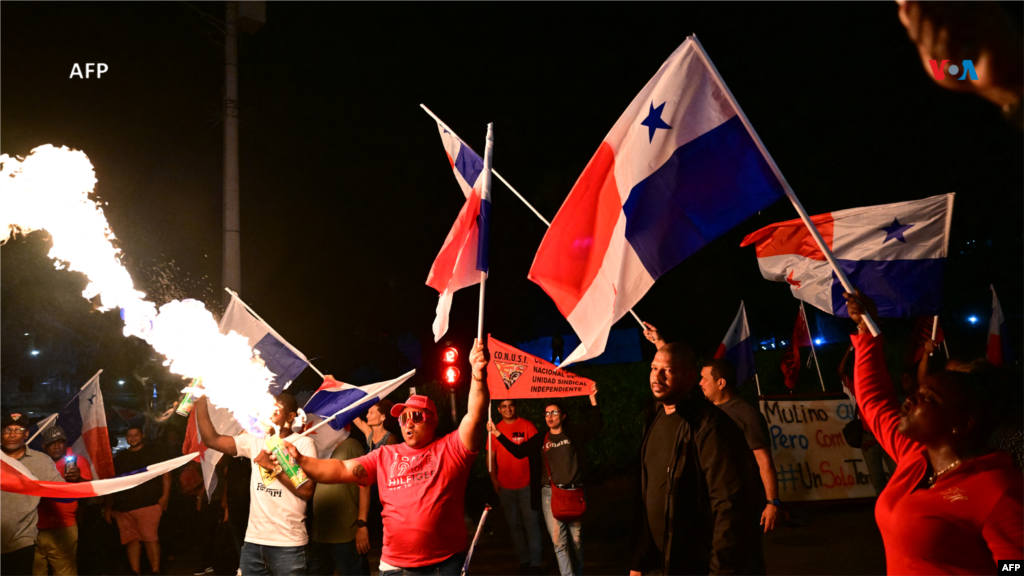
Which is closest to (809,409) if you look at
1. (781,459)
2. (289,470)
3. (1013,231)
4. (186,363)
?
(781,459)

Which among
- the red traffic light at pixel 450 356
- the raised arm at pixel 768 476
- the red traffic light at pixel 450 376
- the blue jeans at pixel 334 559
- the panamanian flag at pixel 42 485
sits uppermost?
the red traffic light at pixel 450 356

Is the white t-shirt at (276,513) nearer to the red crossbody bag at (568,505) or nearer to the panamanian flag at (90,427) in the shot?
the red crossbody bag at (568,505)

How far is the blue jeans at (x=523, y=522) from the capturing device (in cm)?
760

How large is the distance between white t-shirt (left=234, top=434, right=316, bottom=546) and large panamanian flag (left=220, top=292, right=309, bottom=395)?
4.57 feet

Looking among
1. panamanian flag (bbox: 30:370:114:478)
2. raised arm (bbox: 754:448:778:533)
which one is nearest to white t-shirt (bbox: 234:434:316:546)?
raised arm (bbox: 754:448:778:533)

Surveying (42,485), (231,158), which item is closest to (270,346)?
(42,485)

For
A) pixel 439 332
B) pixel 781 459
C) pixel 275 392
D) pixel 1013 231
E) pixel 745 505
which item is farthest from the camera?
pixel 1013 231

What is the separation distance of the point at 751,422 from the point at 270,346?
16.1 feet

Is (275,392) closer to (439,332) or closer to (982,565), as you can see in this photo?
(439,332)

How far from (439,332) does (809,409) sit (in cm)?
639

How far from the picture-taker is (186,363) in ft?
15.5

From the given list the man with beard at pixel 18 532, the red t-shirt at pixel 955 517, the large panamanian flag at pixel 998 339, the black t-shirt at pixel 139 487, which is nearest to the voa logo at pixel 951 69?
the red t-shirt at pixel 955 517

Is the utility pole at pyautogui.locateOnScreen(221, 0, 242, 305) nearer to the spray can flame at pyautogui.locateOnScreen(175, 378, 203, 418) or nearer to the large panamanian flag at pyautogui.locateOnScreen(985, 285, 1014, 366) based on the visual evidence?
the spray can flame at pyautogui.locateOnScreen(175, 378, 203, 418)

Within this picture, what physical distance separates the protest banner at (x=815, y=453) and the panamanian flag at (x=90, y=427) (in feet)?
28.2
